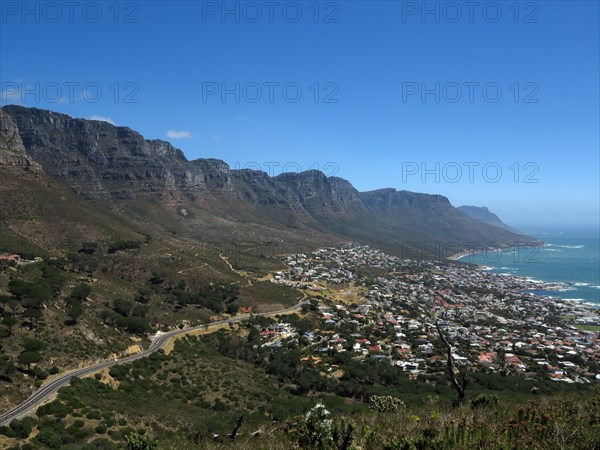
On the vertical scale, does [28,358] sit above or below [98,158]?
below

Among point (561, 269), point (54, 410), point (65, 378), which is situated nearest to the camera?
point (54, 410)

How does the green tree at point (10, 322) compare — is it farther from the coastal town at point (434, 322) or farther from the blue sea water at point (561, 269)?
the blue sea water at point (561, 269)

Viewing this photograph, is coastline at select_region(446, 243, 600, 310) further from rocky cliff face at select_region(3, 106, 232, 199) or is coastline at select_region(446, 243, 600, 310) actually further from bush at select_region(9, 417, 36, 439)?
rocky cliff face at select_region(3, 106, 232, 199)

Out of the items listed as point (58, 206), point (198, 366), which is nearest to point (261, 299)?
point (198, 366)

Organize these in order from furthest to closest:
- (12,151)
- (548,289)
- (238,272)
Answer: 1. (548,289)
2. (238,272)
3. (12,151)

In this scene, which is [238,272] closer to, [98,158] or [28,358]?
[28,358]

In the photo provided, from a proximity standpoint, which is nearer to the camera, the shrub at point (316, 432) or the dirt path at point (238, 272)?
the shrub at point (316, 432)

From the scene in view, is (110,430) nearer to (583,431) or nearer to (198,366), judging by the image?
(198,366)

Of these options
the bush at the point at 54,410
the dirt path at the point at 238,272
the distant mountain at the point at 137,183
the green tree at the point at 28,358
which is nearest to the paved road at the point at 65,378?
the bush at the point at 54,410

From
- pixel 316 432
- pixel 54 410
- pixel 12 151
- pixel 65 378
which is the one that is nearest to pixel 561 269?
pixel 65 378
